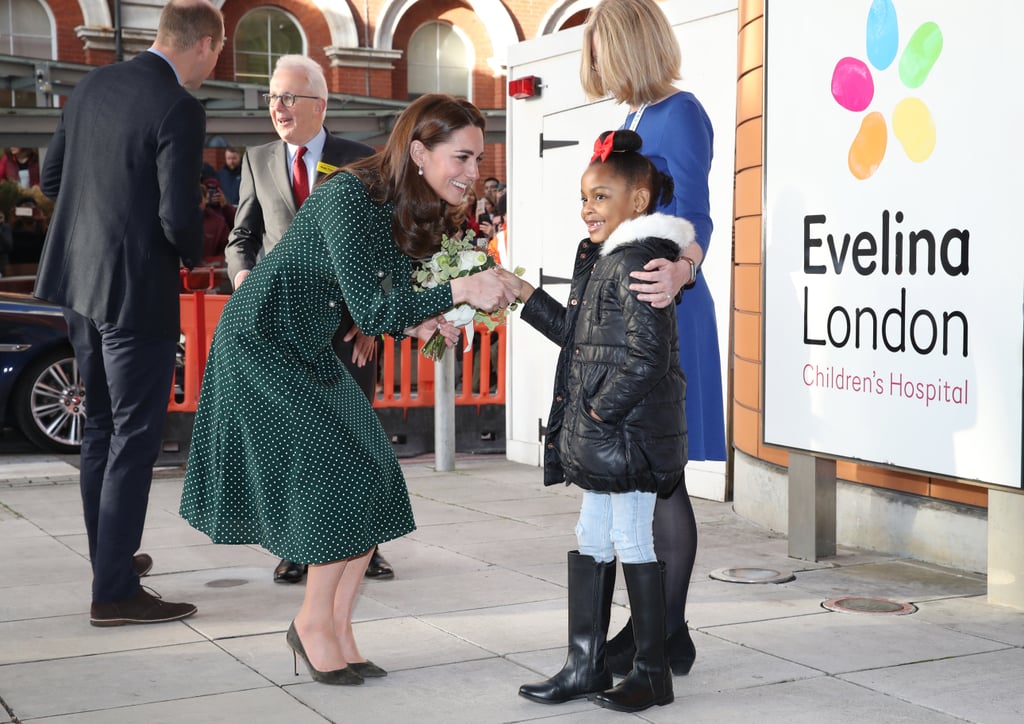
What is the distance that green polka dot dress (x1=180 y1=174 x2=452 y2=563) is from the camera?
3521 millimetres

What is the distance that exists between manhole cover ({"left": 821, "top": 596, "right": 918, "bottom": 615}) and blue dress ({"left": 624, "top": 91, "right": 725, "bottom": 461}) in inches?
40.1

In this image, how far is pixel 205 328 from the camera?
9195 millimetres

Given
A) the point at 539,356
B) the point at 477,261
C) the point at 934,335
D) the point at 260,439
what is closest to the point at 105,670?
the point at 260,439

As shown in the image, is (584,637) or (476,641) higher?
(584,637)

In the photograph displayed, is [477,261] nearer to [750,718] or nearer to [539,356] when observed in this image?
[750,718]

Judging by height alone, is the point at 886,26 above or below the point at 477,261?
above

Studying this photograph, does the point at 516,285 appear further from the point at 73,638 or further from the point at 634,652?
the point at 73,638

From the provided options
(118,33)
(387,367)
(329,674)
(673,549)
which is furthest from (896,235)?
(118,33)

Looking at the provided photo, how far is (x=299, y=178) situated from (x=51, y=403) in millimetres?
4925

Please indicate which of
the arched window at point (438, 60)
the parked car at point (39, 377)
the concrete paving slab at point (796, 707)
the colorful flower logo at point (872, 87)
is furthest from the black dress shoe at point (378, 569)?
the arched window at point (438, 60)

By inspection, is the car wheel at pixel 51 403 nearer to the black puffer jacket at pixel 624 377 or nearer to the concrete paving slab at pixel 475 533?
the concrete paving slab at pixel 475 533

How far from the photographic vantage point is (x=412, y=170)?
3.63m

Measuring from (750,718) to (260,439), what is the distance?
1.54 m

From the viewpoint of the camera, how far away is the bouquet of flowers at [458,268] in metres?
3.65
